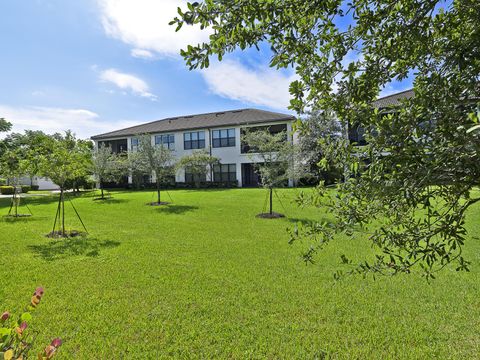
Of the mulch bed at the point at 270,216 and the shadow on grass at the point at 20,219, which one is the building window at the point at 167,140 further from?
the mulch bed at the point at 270,216

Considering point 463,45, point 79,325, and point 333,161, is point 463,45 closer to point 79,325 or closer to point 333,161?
point 333,161

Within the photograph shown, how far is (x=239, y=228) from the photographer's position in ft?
36.0

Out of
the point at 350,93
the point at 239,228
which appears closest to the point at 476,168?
the point at 350,93

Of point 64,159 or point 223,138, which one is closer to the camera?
point 64,159

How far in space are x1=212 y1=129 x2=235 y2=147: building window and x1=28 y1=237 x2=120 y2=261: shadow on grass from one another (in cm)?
2439

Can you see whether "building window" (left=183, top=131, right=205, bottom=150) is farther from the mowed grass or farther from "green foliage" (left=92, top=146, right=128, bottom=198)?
the mowed grass

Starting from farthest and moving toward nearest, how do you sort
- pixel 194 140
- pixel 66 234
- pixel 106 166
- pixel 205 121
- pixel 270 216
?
pixel 205 121 → pixel 194 140 → pixel 106 166 → pixel 270 216 → pixel 66 234

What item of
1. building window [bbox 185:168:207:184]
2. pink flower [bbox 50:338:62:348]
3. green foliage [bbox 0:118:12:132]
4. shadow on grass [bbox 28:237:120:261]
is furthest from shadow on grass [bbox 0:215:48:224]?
building window [bbox 185:168:207:184]

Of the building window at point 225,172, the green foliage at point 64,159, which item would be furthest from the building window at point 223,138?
the green foliage at point 64,159

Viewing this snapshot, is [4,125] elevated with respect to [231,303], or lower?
elevated

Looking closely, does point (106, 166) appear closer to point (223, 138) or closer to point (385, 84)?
point (223, 138)

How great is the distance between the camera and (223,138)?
33.2 m

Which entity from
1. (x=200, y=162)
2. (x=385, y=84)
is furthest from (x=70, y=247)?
(x=200, y=162)

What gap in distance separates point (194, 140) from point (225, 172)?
5317mm
